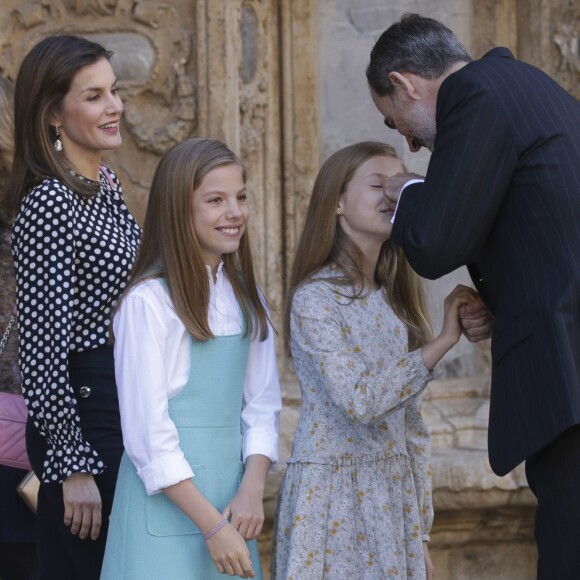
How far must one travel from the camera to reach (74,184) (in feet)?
10.1

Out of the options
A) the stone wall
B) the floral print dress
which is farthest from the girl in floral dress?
the stone wall

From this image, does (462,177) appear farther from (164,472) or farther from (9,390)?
(9,390)

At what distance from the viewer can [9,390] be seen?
11.2ft

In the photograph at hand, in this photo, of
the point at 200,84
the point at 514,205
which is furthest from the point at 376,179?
the point at 200,84

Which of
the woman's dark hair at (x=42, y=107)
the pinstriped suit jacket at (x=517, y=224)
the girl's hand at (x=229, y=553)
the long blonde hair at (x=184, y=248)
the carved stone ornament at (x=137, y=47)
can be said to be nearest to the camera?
the pinstriped suit jacket at (x=517, y=224)

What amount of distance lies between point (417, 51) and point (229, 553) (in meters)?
1.16

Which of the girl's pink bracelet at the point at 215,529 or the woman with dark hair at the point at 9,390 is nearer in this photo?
the girl's pink bracelet at the point at 215,529

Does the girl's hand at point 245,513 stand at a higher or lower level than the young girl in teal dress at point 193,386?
lower

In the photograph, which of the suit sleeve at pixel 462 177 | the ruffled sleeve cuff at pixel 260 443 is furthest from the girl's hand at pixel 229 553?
the suit sleeve at pixel 462 177

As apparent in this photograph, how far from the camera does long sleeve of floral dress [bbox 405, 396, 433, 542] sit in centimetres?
316

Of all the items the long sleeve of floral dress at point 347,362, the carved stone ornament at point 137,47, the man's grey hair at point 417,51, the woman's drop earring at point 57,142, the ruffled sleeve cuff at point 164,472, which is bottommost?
the ruffled sleeve cuff at point 164,472

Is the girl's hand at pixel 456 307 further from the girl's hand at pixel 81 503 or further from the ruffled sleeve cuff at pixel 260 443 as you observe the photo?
the girl's hand at pixel 81 503

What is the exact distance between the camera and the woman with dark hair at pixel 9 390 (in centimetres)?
330

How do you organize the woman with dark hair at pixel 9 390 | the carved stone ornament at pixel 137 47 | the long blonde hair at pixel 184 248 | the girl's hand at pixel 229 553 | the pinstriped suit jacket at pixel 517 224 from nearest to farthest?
1. the pinstriped suit jacket at pixel 517 224
2. the girl's hand at pixel 229 553
3. the long blonde hair at pixel 184 248
4. the woman with dark hair at pixel 9 390
5. the carved stone ornament at pixel 137 47
